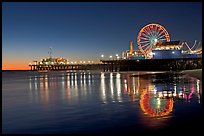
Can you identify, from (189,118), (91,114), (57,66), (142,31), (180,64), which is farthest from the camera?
(57,66)

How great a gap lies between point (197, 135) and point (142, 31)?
61177mm

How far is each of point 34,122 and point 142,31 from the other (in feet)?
195

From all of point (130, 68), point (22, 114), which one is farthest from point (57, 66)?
point (22, 114)

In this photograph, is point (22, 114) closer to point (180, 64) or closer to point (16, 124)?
point (16, 124)

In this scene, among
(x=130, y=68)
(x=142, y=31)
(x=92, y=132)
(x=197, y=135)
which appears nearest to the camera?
(x=197, y=135)

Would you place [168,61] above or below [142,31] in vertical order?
below

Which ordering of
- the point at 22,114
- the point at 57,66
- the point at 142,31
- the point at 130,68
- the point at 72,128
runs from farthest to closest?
the point at 57,66 → the point at 130,68 → the point at 142,31 → the point at 22,114 → the point at 72,128

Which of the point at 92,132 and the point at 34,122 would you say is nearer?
the point at 92,132

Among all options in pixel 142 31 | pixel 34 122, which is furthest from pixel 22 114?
pixel 142 31

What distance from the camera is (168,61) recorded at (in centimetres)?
7400

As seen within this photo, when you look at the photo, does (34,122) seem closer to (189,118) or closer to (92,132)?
(92,132)

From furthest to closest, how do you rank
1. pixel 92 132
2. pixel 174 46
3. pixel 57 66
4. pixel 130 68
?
pixel 57 66, pixel 130 68, pixel 174 46, pixel 92 132

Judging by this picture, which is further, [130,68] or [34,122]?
[130,68]

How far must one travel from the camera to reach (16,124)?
28.9 feet
